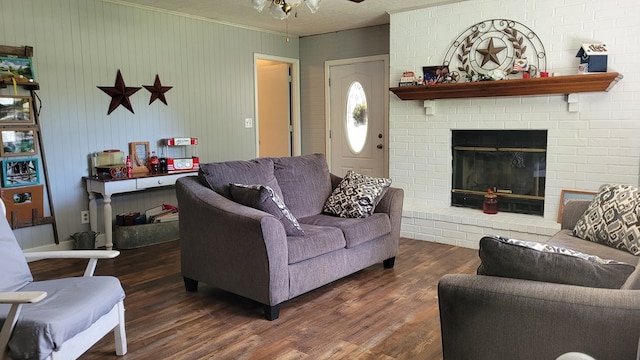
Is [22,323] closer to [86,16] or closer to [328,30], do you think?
[86,16]

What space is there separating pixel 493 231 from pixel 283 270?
243cm

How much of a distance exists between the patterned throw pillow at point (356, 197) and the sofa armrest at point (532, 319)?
1.99m

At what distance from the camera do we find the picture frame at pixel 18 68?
3.99 m

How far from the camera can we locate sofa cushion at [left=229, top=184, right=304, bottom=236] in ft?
10.0

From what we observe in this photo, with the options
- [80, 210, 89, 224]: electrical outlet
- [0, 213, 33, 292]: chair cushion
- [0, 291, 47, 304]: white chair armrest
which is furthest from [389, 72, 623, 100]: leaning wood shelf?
[0, 291, 47, 304]: white chair armrest

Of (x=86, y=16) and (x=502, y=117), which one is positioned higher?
(x=86, y=16)

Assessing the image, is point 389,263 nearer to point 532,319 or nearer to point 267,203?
point 267,203

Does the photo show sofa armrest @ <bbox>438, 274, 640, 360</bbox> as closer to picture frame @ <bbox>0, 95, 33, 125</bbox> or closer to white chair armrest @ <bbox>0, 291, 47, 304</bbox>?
white chair armrest @ <bbox>0, 291, 47, 304</bbox>

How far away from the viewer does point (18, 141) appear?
412cm

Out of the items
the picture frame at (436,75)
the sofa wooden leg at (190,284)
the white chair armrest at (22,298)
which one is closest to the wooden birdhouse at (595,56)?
the picture frame at (436,75)

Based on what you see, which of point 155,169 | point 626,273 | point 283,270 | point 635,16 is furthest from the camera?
point 155,169

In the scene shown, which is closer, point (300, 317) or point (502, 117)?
point (300, 317)

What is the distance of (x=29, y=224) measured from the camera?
421 cm

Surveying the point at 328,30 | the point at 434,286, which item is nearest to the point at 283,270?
the point at 434,286
